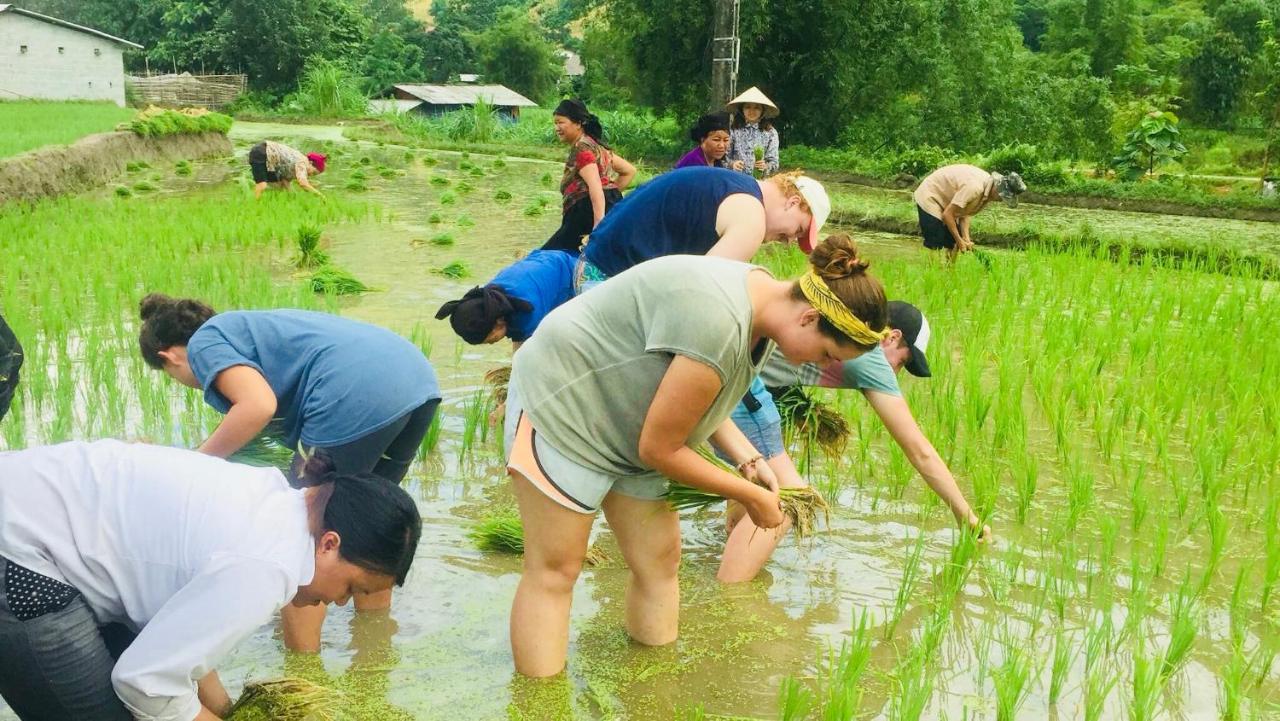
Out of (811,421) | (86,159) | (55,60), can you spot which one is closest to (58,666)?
(811,421)

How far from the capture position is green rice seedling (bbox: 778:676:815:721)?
7.94 feet

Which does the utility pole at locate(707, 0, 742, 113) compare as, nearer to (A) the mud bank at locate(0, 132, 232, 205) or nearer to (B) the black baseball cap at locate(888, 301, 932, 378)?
(A) the mud bank at locate(0, 132, 232, 205)

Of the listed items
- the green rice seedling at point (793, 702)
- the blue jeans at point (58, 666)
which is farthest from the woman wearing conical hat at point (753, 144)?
the blue jeans at point (58, 666)

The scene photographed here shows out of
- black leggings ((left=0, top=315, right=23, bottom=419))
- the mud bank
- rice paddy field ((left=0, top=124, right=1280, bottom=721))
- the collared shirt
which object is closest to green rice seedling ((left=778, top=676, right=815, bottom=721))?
rice paddy field ((left=0, top=124, right=1280, bottom=721))

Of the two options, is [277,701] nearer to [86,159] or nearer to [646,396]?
[646,396]

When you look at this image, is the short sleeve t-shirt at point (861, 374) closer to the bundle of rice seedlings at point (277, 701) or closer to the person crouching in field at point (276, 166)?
the bundle of rice seedlings at point (277, 701)

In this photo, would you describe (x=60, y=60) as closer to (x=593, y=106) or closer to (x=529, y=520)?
(x=593, y=106)

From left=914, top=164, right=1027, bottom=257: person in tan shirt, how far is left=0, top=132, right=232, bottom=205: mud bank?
6.98m

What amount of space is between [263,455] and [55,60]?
33.8m

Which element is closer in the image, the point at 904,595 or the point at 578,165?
the point at 904,595

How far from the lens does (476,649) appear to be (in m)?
2.91

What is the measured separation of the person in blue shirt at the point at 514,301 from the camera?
3412mm

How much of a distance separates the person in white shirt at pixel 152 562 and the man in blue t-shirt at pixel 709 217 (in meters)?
1.47

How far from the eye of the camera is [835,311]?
7.20 feet
